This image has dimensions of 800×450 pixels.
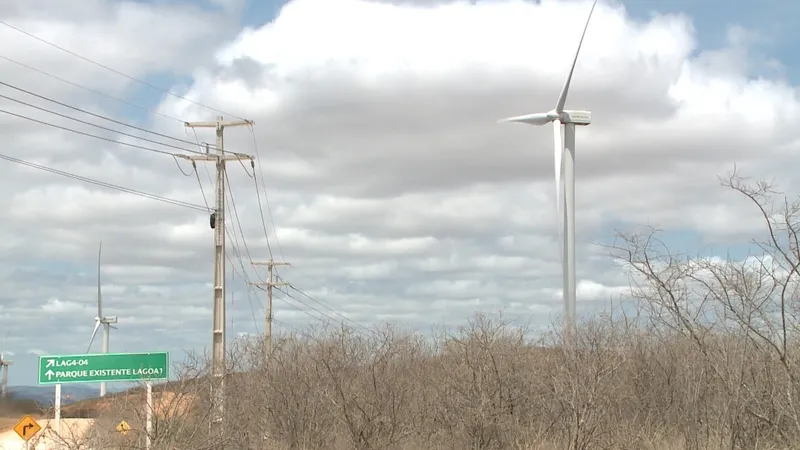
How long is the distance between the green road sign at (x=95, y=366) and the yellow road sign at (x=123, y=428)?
9.23ft

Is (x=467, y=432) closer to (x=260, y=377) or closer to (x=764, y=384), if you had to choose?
(x=260, y=377)

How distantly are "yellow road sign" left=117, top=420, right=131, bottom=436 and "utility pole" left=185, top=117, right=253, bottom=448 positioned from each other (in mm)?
3509

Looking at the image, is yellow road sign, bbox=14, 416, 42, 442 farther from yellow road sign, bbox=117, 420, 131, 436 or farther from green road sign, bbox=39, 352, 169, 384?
yellow road sign, bbox=117, 420, 131, 436

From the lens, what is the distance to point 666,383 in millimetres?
26328

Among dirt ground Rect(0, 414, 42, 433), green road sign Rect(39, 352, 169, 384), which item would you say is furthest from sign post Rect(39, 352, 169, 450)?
dirt ground Rect(0, 414, 42, 433)

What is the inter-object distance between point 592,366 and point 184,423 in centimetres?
856

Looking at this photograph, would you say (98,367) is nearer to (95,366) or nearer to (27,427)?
(95,366)

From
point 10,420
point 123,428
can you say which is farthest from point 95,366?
point 10,420

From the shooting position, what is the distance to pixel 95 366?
21.7 meters

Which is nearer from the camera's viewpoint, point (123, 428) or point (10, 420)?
point (123, 428)

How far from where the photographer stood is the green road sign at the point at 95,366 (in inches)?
840

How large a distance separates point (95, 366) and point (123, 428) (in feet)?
13.2

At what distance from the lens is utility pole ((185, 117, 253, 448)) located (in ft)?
76.7

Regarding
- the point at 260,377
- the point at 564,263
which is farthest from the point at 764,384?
the point at 564,263
